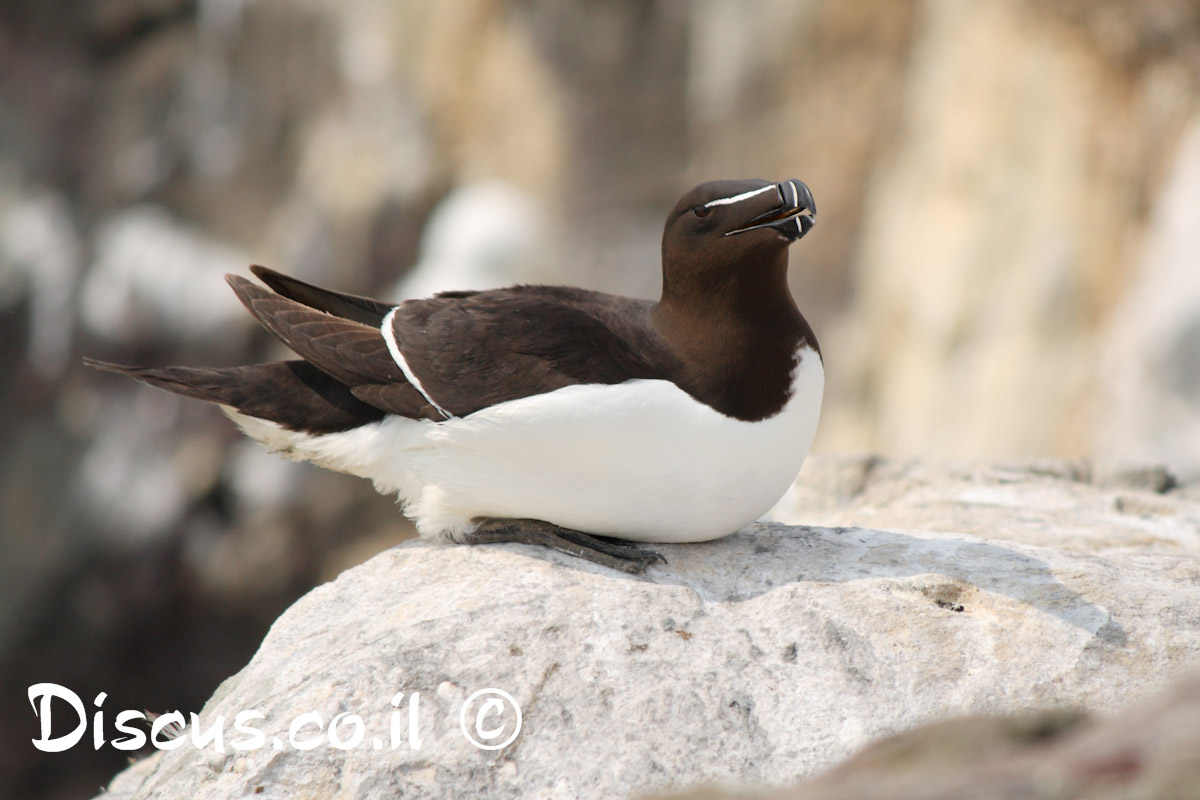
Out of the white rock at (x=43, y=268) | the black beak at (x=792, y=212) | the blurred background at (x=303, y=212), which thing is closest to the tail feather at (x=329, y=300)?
the black beak at (x=792, y=212)

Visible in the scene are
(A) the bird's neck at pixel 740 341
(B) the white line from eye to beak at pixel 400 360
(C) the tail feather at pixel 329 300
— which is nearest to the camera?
(A) the bird's neck at pixel 740 341

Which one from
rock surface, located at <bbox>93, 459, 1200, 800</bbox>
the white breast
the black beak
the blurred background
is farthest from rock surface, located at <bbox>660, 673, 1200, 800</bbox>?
the blurred background

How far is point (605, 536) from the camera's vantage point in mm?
3105

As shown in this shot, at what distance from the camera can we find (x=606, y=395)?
2.78 meters

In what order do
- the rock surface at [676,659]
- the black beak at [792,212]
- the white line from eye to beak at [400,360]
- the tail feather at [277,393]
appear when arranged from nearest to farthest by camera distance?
the rock surface at [676,659], the black beak at [792,212], the white line from eye to beak at [400,360], the tail feather at [277,393]

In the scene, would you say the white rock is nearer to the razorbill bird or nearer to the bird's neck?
the razorbill bird

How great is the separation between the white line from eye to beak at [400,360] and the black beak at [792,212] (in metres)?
0.93

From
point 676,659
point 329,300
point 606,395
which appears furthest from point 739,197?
point 329,300

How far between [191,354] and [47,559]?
2330 millimetres

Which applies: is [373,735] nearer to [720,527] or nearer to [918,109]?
[720,527]

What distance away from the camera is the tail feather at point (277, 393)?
3.24 metres

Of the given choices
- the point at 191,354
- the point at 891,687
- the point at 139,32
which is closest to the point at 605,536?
the point at 891,687

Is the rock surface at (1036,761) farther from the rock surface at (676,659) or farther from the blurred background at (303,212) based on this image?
the blurred background at (303,212)

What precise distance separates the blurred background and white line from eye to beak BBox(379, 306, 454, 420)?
6230 millimetres
